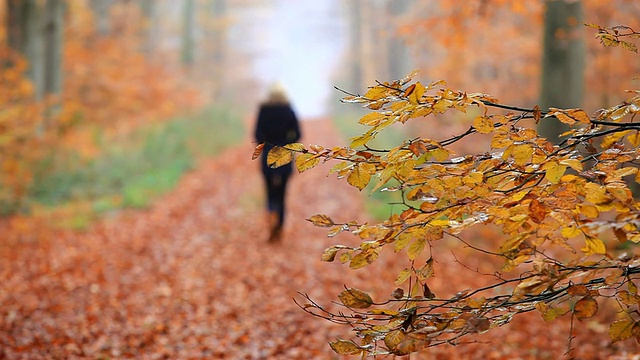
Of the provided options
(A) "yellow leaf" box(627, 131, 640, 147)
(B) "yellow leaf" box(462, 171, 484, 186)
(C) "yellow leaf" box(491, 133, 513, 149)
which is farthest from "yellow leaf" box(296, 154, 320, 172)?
(A) "yellow leaf" box(627, 131, 640, 147)

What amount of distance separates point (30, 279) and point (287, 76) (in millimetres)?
52273

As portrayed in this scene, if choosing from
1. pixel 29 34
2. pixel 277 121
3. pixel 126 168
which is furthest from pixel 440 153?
pixel 126 168

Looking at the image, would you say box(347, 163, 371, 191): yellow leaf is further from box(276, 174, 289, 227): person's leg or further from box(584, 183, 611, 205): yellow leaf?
box(276, 174, 289, 227): person's leg

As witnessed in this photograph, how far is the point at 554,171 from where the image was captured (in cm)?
195

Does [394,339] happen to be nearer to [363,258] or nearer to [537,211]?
[363,258]

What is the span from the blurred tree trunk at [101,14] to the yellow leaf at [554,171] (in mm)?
16813

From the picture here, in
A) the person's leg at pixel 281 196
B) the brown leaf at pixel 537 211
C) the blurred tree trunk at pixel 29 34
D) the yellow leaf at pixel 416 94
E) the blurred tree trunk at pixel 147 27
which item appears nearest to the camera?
the brown leaf at pixel 537 211

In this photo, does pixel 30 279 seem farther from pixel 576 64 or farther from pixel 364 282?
pixel 576 64

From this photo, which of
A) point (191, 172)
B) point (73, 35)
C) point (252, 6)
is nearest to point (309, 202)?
point (191, 172)

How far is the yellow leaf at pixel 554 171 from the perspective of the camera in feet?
6.32

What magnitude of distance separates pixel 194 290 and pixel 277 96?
9.50ft

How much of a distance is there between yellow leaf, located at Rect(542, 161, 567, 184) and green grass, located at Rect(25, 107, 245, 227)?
862 centimetres

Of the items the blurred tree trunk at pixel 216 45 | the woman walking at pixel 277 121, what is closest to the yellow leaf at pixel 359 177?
the woman walking at pixel 277 121

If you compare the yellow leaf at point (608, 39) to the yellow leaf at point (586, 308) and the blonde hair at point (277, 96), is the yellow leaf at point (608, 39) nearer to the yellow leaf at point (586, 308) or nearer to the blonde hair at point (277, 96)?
the yellow leaf at point (586, 308)
